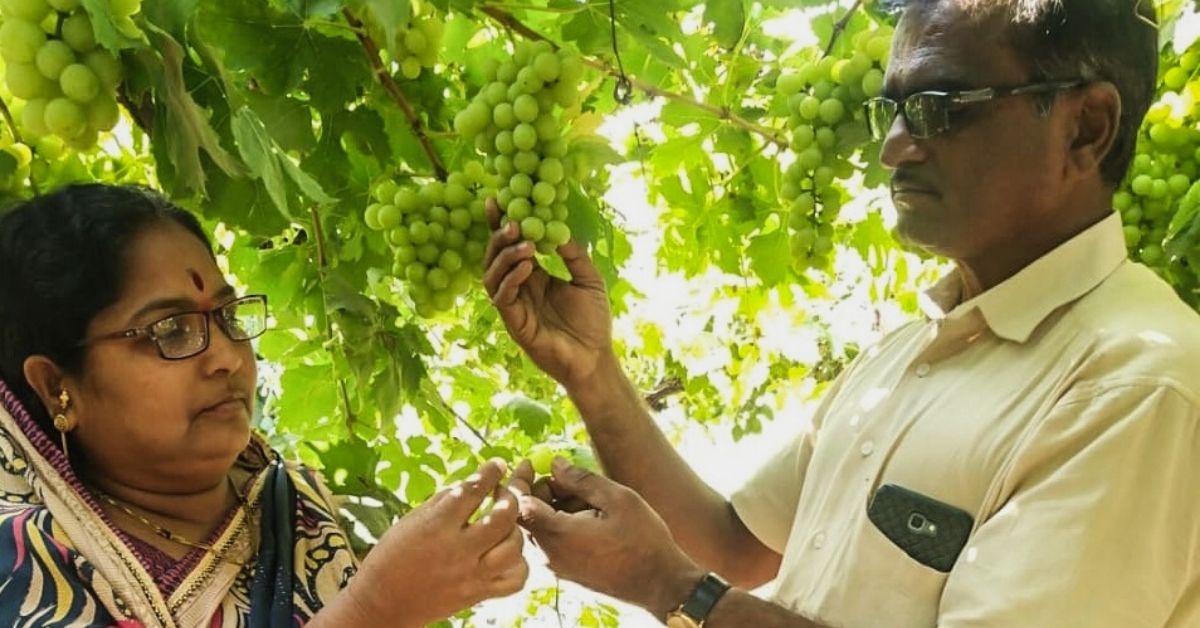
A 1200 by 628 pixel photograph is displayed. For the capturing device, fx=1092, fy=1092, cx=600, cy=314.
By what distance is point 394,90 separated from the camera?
1776 mm

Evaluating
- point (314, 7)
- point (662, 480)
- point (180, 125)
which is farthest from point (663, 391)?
point (180, 125)

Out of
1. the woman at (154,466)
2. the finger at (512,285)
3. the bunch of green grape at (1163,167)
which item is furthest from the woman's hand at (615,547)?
the bunch of green grape at (1163,167)

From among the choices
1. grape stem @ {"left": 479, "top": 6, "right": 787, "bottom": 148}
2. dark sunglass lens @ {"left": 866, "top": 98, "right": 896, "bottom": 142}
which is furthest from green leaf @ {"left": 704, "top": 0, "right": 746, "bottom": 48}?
dark sunglass lens @ {"left": 866, "top": 98, "right": 896, "bottom": 142}

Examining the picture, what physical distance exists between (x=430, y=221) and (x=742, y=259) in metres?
1.10

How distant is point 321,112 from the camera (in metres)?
1.72

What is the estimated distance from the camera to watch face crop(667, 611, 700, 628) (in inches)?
63.4

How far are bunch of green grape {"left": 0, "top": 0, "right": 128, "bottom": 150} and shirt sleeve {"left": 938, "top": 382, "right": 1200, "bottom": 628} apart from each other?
46.5 inches

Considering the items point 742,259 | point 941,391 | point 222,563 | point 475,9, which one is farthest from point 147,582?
point 742,259

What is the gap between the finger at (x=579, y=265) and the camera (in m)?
1.89

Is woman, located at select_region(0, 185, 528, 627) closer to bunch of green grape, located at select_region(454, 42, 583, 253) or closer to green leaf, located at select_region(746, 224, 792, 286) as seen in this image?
bunch of green grape, located at select_region(454, 42, 583, 253)

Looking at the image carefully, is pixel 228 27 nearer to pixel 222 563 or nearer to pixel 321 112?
pixel 321 112

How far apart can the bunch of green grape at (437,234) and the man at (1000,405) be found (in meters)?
0.07

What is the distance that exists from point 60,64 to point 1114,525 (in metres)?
1.30

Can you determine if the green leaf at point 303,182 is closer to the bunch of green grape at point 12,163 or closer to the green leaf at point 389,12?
the green leaf at point 389,12
